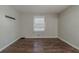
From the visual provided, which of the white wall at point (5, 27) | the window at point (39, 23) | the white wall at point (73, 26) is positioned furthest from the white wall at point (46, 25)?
the white wall at point (5, 27)

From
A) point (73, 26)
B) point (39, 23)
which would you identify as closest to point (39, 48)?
point (73, 26)

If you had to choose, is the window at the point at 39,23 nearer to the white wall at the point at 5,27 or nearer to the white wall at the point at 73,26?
the white wall at the point at 73,26

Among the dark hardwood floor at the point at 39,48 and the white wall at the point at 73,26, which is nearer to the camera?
the dark hardwood floor at the point at 39,48

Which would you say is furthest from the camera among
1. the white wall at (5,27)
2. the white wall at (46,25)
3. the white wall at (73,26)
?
the white wall at (46,25)

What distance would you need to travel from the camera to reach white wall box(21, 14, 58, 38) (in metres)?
7.34

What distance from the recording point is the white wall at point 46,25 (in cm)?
734

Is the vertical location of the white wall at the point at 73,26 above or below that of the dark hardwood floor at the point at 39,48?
above

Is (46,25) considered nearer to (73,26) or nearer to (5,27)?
(73,26)

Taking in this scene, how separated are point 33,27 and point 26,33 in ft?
2.16

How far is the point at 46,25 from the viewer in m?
7.43

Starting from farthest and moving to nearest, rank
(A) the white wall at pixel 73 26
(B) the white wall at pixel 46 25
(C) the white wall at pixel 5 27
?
(B) the white wall at pixel 46 25 → (A) the white wall at pixel 73 26 → (C) the white wall at pixel 5 27
